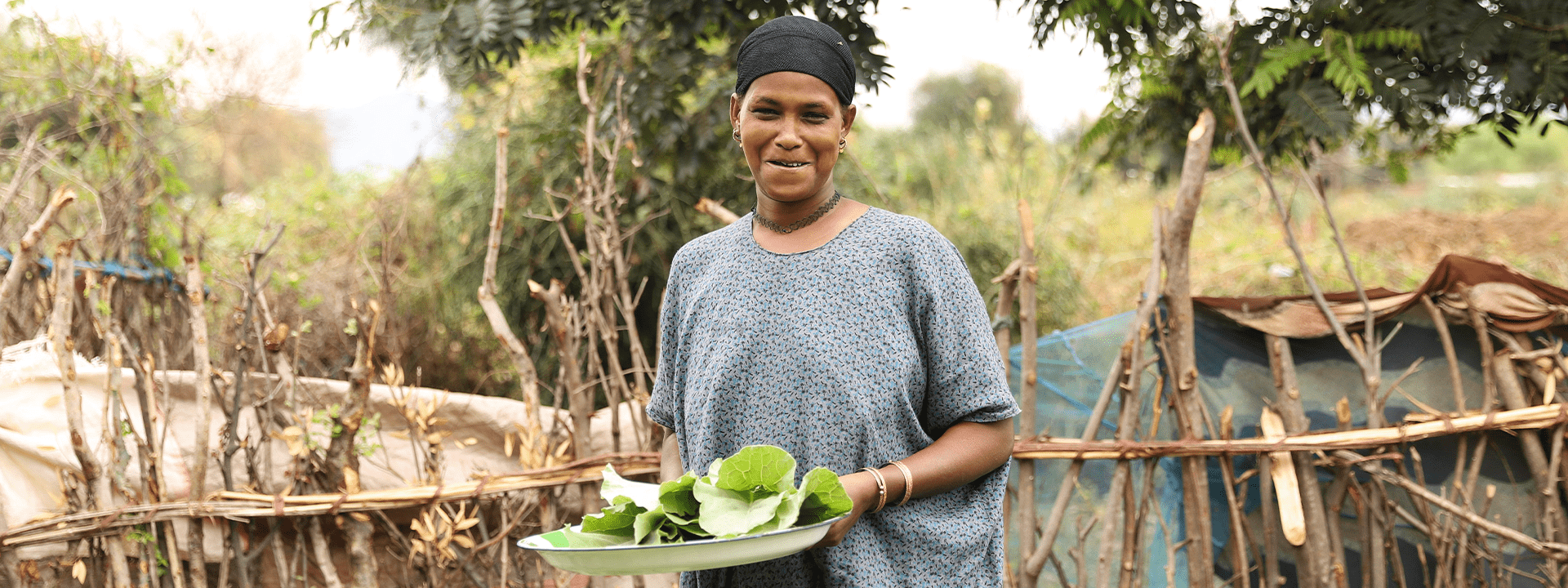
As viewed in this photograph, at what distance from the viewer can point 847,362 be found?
4.64ft

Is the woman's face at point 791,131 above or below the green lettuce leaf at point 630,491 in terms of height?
above

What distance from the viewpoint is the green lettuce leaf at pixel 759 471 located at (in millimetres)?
1252

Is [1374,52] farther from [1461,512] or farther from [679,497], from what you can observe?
[679,497]

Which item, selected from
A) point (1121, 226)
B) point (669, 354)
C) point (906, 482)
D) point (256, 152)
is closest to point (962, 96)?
point (1121, 226)

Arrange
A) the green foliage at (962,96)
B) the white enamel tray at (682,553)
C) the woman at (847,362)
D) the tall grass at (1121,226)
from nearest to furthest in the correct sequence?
the white enamel tray at (682,553) < the woman at (847,362) < the tall grass at (1121,226) < the green foliage at (962,96)

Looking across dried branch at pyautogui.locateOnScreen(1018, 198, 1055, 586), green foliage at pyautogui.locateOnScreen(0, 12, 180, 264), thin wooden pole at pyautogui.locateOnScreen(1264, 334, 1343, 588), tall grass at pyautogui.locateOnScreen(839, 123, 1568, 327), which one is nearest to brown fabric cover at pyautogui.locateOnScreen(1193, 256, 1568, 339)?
thin wooden pole at pyautogui.locateOnScreen(1264, 334, 1343, 588)

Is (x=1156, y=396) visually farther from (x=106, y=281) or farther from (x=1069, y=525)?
(x=106, y=281)

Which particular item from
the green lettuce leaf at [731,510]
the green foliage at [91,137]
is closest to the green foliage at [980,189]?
the green lettuce leaf at [731,510]

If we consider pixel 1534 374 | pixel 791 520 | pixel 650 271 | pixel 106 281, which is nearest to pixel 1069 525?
pixel 1534 374

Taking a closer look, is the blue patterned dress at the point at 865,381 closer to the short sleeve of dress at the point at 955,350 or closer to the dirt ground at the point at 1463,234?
the short sleeve of dress at the point at 955,350

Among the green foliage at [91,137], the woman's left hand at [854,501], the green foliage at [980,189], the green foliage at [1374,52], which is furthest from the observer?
the green foliage at [980,189]

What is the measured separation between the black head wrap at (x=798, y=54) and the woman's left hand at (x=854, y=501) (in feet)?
1.90

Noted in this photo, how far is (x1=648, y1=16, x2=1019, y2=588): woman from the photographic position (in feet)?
4.66

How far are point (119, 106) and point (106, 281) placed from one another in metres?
1.12
